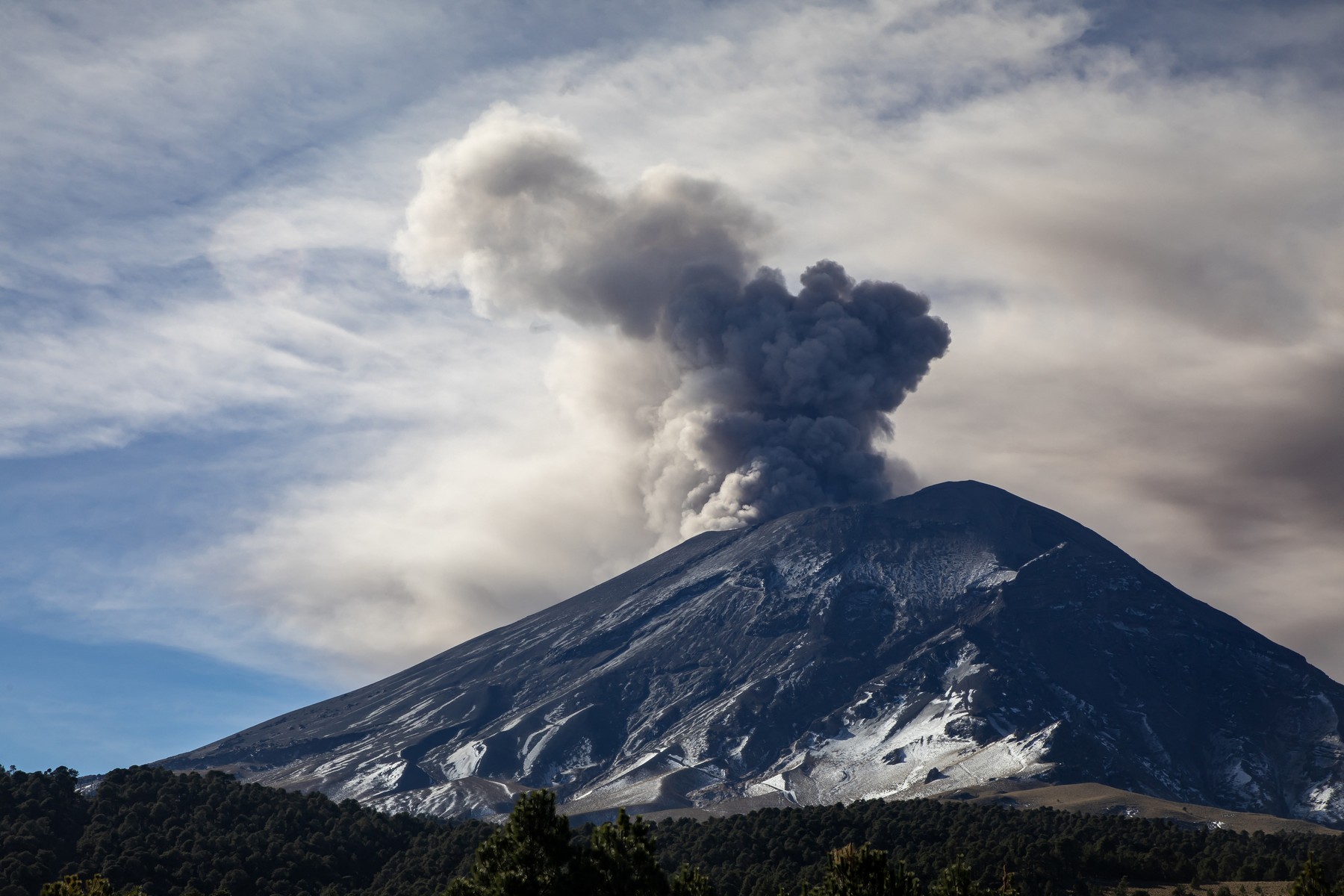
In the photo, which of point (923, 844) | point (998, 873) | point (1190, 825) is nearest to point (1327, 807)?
point (1190, 825)

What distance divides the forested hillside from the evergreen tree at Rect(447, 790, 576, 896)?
138ft

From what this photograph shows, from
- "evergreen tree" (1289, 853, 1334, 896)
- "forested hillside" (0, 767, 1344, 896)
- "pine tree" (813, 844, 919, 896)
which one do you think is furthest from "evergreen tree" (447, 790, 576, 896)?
"forested hillside" (0, 767, 1344, 896)

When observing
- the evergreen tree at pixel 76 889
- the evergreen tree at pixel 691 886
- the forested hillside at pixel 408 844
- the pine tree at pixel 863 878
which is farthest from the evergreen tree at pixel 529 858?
the forested hillside at pixel 408 844

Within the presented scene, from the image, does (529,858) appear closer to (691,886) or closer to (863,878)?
(691,886)

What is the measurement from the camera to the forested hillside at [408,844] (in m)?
89.1

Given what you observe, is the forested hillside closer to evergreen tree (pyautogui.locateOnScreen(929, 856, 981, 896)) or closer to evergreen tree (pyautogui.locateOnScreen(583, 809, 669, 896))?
evergreen tree (pyautogui.locateOnScreen(929, 856, 981, 896))

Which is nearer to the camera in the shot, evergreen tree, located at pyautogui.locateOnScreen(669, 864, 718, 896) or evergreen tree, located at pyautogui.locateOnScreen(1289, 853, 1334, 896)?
evergreen tree, located at pyautogui.locateOnScreen(669, 864, 718, 896)

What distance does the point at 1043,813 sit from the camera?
121938 mm

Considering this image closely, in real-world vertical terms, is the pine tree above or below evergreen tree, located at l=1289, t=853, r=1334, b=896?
above

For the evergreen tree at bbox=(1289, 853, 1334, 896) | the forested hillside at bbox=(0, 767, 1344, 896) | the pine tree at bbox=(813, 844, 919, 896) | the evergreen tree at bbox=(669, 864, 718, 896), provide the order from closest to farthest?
the pine tree at bbox=(813, 844, 919, 896) < the evergreen tree at bbox=(669, 864, 718, 896) < the evergreen tree at bbox=(1289, 853, 1334, 896) < the forested hillside at bbox=(0, 767, 1344, 896)

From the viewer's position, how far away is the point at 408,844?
349ft

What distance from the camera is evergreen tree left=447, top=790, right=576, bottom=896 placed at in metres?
41.0

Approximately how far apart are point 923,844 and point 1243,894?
27.4 meters

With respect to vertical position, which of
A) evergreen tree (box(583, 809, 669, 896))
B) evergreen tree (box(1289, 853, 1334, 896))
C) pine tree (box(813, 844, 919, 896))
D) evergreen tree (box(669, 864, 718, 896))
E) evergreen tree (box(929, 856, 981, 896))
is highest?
evergreen tree (box(583, 809, 669, 896))
